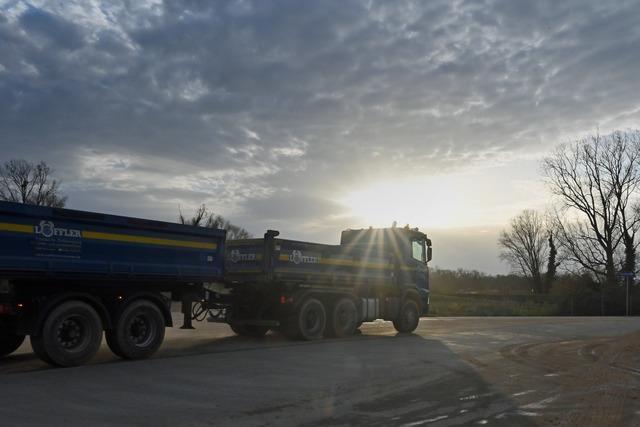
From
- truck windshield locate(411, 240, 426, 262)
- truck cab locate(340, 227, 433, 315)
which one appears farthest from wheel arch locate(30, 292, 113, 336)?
truck windshield locate(411, 240, 426, 262)

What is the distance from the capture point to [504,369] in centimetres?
1073

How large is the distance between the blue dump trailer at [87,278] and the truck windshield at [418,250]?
27.8 ft

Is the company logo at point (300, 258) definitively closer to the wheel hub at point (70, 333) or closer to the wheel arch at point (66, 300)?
the wheel arch at point (66, 300)

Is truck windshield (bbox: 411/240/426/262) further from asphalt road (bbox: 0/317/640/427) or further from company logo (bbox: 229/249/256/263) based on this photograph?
company logo (bbox: 229/249/256/263)

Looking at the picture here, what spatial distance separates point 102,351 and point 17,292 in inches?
124

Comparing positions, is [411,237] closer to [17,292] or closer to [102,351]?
[102,351]

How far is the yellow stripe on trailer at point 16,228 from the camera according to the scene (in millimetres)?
9067

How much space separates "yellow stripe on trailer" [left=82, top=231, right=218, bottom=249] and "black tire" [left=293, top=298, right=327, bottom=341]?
330cm

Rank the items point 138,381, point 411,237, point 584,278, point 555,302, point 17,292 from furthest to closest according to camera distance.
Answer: point 584,278 → point 555,302 → point 411,237 → point 17,292 → point 138,381

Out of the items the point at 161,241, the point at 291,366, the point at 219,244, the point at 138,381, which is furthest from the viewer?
the point at 219,244

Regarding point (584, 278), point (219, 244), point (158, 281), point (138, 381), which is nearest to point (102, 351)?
point (158, 281)

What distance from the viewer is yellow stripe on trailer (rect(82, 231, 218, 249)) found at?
1034cm

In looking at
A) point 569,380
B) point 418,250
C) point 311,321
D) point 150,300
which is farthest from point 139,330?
point 418,250

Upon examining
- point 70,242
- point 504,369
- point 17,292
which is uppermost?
point 70,242
